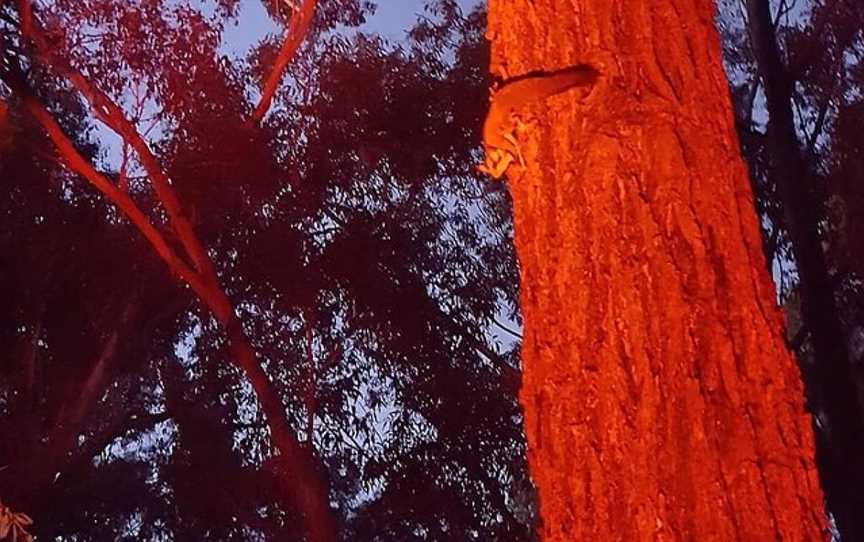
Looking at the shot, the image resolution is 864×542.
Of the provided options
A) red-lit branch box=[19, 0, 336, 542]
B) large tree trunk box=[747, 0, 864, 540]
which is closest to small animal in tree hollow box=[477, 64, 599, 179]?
red-lit branch box=[19, 0, 336, 542]

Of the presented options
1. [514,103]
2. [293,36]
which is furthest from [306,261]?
[514,103]

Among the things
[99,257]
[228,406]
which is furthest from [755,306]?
[228,406]

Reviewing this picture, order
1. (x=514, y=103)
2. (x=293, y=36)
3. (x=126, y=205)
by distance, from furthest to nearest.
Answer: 1. (x=293, y=36)
2. (x=126, y=205)
3. (x=514, y=103)

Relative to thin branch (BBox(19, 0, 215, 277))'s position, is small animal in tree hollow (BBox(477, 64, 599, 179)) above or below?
below

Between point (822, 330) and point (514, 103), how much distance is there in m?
7.43

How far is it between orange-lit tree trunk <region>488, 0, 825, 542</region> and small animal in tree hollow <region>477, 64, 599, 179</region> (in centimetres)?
3

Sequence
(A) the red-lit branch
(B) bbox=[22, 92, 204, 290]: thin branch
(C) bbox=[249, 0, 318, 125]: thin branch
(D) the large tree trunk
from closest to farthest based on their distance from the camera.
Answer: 1. (A) the red-lit branch
2. (B) bbox=[22, 92, 204, 290]: thin branch
3. (D) the large tree trunk
4. (C) bbox=[249, 0, 318, 125]: thin branch

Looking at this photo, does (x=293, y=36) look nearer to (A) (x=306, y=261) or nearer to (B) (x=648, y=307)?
(A) (x=306, y=261)

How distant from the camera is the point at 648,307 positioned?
2152 millimetres

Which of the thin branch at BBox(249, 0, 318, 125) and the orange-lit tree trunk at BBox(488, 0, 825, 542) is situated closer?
the orange-lit tree trunk at BBox(488, 0, 825, 542)

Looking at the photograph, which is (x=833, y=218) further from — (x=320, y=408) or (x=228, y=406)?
(x=228, y=406)

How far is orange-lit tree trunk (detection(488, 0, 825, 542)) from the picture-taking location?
2.04 m

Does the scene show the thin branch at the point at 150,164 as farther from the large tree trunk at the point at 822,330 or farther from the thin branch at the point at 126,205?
the large tree trunk at the point at 822,330

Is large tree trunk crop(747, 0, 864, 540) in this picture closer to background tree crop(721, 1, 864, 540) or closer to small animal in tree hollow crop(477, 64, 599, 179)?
background tree crop(721, 1, 864, 540)
